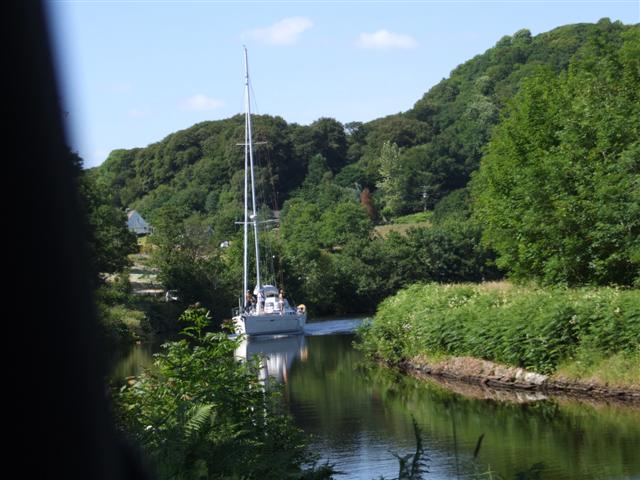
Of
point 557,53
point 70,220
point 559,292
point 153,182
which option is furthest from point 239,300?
point 557,53

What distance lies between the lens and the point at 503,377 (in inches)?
1027

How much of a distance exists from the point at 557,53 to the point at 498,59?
10038 mm

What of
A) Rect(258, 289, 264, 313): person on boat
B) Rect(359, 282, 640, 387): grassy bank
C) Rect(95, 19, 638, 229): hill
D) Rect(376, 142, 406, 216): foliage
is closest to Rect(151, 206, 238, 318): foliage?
Rect(258, 289, 264, 313): person on boat

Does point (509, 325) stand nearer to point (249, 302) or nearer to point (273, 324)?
point (273, 324)

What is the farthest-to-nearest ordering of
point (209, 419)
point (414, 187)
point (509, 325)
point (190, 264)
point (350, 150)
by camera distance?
point (350, 150), point (414, 187), point (190, 264), point (509, 325), point (209, 419)

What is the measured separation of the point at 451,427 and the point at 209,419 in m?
10.2

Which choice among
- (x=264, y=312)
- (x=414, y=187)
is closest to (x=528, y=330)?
(x=264, y=312)

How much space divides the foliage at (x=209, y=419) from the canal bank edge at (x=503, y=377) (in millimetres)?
10738

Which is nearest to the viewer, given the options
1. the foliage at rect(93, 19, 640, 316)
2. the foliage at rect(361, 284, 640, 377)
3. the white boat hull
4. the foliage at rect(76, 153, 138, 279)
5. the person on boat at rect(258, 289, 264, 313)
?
the foliage at rect(361, 284, 640, 377)

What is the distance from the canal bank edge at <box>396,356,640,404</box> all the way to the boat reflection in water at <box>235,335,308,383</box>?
12.9 feet

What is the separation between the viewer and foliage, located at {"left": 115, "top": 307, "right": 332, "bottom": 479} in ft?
29.2

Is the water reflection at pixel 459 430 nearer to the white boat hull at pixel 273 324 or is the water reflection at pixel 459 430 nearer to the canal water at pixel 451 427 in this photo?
the canal water at pixel 451 427

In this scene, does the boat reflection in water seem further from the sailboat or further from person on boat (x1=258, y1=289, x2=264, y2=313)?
person on boat (x1=258, y1=289, x2=264, y2=313)

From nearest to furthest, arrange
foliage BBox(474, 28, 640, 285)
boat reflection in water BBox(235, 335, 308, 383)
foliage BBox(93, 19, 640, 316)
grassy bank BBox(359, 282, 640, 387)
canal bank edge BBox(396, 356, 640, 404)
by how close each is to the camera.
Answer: canal bank edge BBox(396, 356, 640, 404) → grassy bank BBox(359, 282, 640, 387) → foliage BBox(474, 28, 640, 285) → boat reflection in water BBox(235, 335, 308, 383) → foliage BBox(93, 19, 640, 316)
